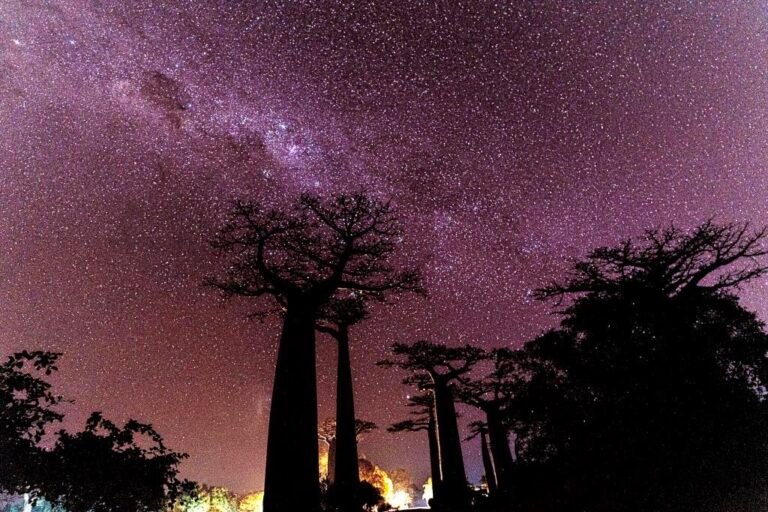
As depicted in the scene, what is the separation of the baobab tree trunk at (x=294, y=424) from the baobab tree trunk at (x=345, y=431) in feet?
23.9

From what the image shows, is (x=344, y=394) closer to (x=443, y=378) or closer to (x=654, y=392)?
(x=443, y=378)

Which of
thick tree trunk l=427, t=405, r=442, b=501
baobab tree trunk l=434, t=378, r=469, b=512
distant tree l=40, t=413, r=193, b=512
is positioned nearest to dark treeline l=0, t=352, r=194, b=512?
distant tree l=40, t=413, r=193, b=512

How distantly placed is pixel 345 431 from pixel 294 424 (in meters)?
8.02

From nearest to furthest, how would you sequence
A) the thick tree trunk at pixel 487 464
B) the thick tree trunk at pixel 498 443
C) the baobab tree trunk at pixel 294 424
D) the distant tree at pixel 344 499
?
1. the baobab tree trunk at pixel 294 424
2. the distant tree at pixel 344 499
3. the thick tree trunk at pixel 498 443
4. the thick tree trunk at pixel 487 464

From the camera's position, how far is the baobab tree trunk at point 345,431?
1644 centimetres

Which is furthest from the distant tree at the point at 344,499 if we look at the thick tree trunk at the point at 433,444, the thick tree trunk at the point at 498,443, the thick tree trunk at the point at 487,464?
the thick tree trunk at the point at 433,444

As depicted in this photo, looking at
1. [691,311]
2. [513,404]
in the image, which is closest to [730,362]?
[691,311]

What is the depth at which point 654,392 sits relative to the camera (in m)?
7.22

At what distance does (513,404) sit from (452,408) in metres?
9.02

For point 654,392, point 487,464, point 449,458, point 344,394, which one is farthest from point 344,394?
point 654,392

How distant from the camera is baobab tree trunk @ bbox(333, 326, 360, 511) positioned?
1644 cm

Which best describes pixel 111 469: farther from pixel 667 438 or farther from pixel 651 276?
pixel 651 276

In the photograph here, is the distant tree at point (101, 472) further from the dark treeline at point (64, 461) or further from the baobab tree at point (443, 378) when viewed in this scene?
the baobab tree at point (443, 378)

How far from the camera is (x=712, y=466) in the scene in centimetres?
610
